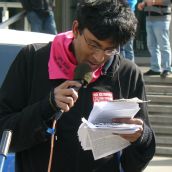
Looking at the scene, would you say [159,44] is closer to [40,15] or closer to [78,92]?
[40,15]

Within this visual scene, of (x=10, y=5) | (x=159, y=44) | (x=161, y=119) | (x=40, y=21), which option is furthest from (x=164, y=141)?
(x=10, y=5)

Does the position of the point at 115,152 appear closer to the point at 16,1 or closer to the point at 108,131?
the point at 108,131

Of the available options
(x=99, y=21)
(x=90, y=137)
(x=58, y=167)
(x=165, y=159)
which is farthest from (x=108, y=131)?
(x=165, y=159)

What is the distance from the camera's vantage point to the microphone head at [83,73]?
2.35m

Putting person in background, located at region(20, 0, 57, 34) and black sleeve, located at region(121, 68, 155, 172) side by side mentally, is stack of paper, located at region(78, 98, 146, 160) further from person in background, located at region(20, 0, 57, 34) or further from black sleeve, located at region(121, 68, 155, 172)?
A: person in background, located at region(20, 0, 57, 34)

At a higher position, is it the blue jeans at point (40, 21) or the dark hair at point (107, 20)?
the dark hair at point (107, 20)

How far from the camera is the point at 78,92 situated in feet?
8.34

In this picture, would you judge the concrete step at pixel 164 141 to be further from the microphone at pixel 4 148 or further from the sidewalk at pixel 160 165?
the microphone at pixel 4 148

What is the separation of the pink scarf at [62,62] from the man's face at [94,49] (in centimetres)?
7

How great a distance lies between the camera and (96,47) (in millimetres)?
2469

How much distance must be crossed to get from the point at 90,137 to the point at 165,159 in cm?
507

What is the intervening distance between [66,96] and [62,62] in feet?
1.05

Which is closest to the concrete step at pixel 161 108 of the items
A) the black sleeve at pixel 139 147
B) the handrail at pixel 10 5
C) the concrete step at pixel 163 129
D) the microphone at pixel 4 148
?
the concrete step at pixel 163 129

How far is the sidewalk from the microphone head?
463 centimetres
